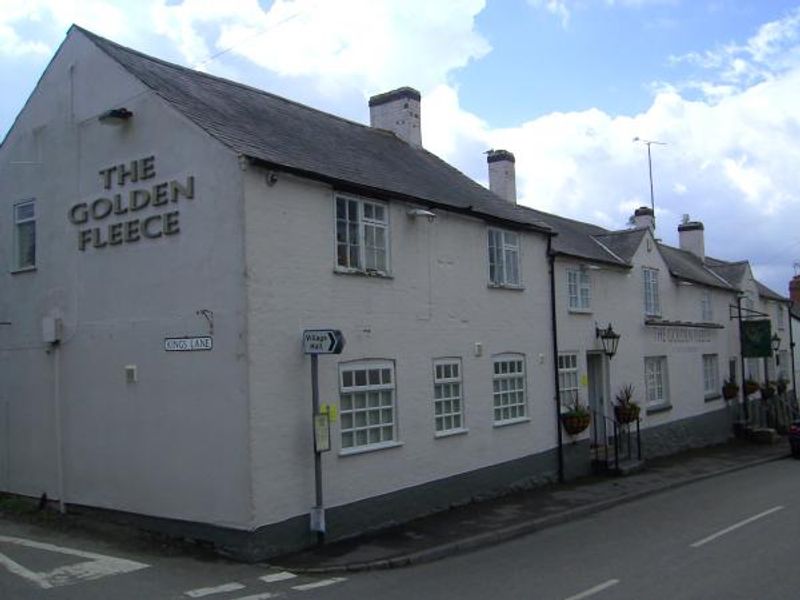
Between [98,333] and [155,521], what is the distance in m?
3.20

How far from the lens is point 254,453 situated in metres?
10.2

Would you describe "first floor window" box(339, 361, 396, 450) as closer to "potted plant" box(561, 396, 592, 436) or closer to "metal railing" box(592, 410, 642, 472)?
"potted plant" box(561, 396, 592, 436)

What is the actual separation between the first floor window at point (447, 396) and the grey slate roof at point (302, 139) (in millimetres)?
2957

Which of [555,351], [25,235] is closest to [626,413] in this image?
[555,351]

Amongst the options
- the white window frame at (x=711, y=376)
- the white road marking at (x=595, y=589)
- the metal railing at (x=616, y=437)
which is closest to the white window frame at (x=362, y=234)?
the white road marking at (x=595, y=589)

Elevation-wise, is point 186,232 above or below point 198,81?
below

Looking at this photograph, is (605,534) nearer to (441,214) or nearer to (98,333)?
(441,214)

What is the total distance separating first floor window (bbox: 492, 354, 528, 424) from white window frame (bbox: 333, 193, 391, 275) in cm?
394

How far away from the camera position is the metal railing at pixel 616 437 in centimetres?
1928

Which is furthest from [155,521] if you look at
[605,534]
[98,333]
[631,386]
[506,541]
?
[631,386]

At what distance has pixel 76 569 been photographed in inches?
370

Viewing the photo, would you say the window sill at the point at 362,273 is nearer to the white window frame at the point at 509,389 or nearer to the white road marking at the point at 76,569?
the white window frame at the point at 509,389

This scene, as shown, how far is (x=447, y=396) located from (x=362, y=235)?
358 cm

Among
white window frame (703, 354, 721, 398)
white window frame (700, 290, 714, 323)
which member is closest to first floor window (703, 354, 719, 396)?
white window frame (703, 354, 721, 398)
